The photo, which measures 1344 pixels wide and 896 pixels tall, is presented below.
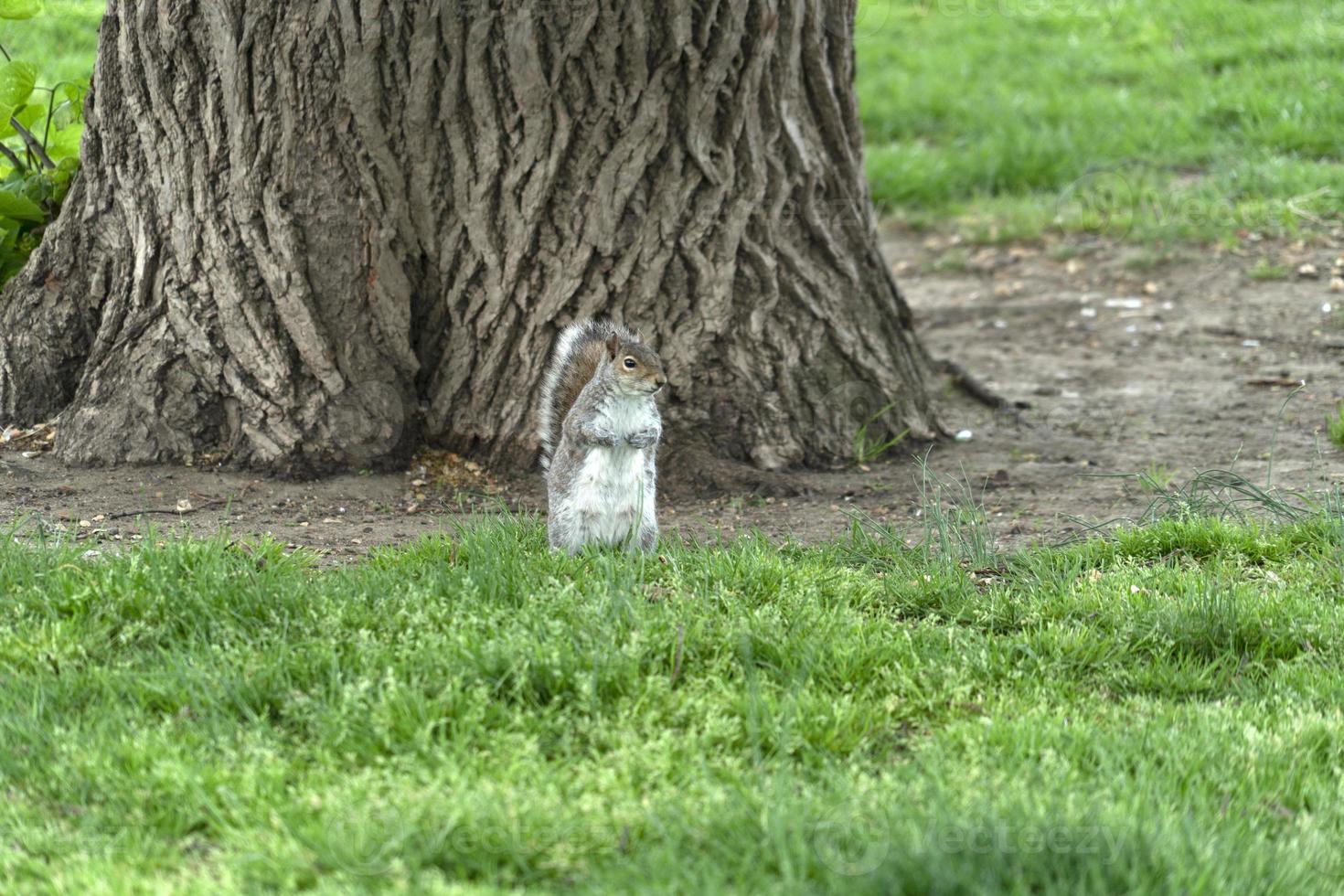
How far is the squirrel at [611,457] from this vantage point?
152 inches

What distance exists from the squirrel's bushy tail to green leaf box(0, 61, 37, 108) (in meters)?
2.07

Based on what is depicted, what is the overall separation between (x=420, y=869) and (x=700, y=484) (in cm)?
246

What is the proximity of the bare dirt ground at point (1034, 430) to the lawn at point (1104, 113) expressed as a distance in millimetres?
385

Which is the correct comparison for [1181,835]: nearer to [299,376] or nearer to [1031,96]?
[299,376]

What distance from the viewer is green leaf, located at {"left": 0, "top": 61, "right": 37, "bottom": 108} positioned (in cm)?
470

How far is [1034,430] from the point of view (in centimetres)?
560

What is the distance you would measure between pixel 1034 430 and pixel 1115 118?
4.15m

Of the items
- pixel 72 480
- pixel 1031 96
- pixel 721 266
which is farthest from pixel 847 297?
pixel 1031 96

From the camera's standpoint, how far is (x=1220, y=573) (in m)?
3.82
